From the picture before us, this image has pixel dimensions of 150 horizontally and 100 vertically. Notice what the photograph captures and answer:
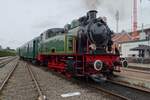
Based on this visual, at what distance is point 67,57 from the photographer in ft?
46.0

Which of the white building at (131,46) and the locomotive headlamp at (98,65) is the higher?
the white building at (131,46)

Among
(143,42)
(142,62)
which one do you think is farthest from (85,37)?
(143,42)

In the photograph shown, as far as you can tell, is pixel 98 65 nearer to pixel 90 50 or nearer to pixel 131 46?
pixel 90 50

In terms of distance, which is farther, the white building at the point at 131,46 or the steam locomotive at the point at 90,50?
the white building at the point at 131,46

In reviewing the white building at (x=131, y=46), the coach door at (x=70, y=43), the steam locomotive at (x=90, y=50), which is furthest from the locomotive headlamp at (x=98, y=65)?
the white building at (x=131, y=46)

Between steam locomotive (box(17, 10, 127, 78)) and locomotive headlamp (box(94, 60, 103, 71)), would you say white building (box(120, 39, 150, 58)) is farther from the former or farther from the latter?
locomotive headlamp (box(94, 60, 103, 71))

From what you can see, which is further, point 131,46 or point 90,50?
point 131,46

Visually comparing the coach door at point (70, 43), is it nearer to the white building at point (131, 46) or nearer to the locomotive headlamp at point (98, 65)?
the locomotive headlamp at point (98, 65)

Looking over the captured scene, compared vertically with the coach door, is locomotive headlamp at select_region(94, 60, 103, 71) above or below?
below

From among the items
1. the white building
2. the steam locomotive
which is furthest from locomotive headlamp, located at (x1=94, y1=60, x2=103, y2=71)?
the white building

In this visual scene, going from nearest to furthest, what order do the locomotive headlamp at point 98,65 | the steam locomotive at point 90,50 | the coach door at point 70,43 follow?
the locomotive headlamp at point 98,65
the steam locomotive at point 90,50
the coach door at point 70,43

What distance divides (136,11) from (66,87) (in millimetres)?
65631

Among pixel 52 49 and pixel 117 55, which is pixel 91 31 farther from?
pixel 52 49

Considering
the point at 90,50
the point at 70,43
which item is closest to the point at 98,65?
the point at 90,50
